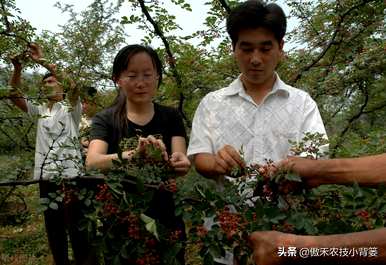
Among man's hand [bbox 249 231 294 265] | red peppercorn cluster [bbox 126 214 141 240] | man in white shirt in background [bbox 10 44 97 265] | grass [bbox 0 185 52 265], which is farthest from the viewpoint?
grass [bbox 0 185 52 265]

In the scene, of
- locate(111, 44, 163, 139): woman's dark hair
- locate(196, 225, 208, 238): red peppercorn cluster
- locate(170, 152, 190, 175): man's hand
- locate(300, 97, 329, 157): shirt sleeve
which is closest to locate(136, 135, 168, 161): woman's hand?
locate(170, 152, 190, 175): man's hand

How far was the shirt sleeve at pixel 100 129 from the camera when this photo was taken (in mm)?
2062

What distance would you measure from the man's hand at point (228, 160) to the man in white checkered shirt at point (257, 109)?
0.64ft

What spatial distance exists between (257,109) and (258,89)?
0.10m

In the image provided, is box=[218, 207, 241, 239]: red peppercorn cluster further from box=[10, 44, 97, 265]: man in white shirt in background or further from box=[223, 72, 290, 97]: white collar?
box=[223, 72, 290, 97]: white collar

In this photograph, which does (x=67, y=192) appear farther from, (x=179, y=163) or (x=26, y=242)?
(x=26, y=242)

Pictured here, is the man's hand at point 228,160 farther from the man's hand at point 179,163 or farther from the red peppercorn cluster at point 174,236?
the red peppercorn cluster at point 174,236

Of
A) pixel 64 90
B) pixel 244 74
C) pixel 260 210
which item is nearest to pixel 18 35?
pixel 64 90

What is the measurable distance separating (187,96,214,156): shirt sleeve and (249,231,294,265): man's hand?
76cm

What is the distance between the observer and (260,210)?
1.41 metres

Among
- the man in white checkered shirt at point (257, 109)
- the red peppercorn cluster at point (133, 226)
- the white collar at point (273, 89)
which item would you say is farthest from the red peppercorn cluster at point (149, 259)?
the white collar at point (273, 89)

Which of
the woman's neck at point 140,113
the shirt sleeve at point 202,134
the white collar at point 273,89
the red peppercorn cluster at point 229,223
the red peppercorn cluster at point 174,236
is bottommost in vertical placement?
the red peppercorn cluster at point 174,236

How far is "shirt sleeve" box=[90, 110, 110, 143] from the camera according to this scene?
206cm

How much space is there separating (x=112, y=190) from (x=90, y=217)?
0.12m
